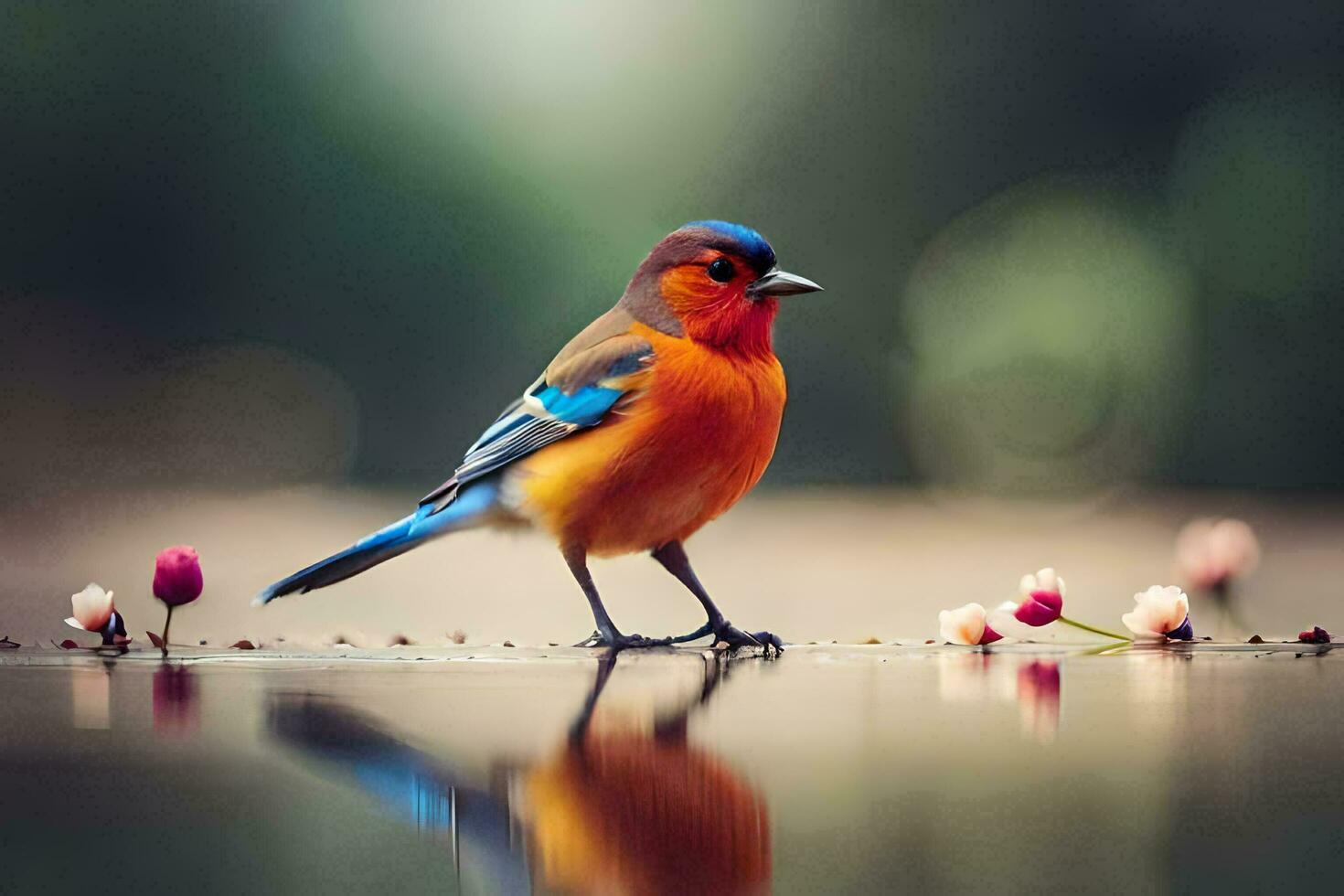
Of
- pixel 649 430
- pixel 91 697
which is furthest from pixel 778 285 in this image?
pixel 91 697

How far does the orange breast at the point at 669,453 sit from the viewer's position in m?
1.68

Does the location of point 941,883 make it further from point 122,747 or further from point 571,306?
point 571,306

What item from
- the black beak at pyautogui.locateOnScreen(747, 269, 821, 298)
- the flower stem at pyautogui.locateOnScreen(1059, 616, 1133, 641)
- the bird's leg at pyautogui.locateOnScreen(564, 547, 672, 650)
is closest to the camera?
the black beak at pyautogui.locateOnScreen(747, 269, 821, 298)

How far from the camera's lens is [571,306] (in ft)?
10.1

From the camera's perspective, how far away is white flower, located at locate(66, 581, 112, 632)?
1.90 meters

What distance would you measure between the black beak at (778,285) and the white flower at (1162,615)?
0.70 meters

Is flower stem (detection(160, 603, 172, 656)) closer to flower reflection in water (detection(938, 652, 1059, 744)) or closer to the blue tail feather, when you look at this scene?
the blue tail feather

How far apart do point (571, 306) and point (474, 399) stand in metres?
0.32

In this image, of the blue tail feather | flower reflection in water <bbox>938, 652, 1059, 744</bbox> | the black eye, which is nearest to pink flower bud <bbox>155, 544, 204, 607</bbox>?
the blue tail feather

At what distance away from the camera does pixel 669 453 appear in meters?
1.67

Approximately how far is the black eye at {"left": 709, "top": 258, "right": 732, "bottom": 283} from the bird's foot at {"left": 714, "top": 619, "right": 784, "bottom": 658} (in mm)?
433

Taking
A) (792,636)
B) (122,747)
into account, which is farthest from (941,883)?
(792,636)

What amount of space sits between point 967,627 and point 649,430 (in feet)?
1.85

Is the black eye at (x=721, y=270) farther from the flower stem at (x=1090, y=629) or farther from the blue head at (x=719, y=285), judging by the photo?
the flower stem at (x=1090, y=629)
